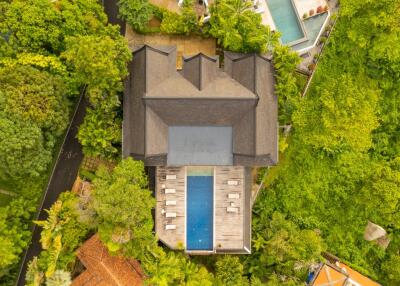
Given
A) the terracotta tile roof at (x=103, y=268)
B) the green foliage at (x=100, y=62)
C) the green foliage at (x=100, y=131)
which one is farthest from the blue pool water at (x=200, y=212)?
the green foliage at (x=100, y=62)

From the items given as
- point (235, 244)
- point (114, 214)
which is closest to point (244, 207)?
point (235, 244)

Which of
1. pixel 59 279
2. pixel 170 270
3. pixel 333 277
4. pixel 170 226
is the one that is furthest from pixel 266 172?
pixel 59 279

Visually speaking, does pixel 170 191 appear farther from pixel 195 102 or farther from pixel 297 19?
pixel 297 19

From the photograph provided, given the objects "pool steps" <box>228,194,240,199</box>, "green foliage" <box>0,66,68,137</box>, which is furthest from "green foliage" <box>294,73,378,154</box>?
"green foliage" <box>0,66,68,137</box>

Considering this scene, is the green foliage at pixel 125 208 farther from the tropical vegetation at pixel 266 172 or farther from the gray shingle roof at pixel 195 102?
the gray shingle roof at pixel 195 102

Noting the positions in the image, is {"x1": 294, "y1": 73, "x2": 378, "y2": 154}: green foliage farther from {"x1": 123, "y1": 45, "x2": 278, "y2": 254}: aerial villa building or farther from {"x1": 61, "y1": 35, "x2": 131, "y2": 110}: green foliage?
{"x1": 61, "y1": 35, "x2": 131, "y2": 110}: green foliage

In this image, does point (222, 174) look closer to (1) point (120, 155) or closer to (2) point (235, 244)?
(2) point (235, 244)
